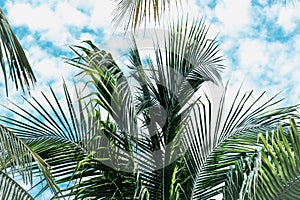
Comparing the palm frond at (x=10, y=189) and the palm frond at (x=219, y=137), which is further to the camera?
the palm frond at (x=219, y=137)

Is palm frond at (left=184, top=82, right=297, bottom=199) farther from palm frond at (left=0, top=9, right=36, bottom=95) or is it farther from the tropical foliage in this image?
palm frond at (left=0, top=9, right=36, bottom=95)

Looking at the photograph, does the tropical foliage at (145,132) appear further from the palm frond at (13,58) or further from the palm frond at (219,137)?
the palm frond at (13,58)

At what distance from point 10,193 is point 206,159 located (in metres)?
2.06

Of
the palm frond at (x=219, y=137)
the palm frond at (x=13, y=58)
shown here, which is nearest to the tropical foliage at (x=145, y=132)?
the palm frond at (x=219, y=137)

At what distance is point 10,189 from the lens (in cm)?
399

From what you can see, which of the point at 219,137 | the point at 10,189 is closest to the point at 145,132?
the point at 219,137

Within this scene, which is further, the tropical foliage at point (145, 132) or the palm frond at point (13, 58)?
the tropical foliage at point (145, 132)

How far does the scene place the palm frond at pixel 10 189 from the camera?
3938mm

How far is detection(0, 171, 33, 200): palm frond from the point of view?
3.94 meters

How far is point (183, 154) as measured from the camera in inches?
205

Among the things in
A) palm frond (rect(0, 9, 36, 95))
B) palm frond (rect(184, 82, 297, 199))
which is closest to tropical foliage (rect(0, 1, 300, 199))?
palm frond (rect(184, 82, 297, 199))

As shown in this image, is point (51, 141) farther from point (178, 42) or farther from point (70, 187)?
point (178, 42)

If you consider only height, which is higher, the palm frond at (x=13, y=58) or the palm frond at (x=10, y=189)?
the palm frond at (x=13, y=58)

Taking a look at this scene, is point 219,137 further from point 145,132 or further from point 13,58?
point 13,58
